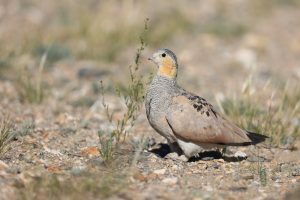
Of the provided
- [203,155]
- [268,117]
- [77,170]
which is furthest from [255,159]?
[77,170]

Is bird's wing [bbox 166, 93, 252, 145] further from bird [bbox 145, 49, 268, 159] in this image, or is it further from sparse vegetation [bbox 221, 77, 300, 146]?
sparse vegetation [bbox 221, 77, 300, 146]

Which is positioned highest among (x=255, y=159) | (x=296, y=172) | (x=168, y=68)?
(x=168, y=68)

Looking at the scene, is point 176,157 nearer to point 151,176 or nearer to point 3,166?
point 151,176

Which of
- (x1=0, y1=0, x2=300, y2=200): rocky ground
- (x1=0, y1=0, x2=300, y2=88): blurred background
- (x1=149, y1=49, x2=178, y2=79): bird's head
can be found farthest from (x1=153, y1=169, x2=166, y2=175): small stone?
(x1=0, y1=0, x2=300, y2=88): blurred background

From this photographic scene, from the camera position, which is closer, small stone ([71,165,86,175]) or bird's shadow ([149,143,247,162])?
small stone ([71,165,86,175])

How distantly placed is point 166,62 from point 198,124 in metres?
0.77

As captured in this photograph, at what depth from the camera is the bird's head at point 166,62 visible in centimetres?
651

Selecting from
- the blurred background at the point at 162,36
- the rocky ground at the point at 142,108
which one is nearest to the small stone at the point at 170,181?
the rocky ground at the point at 142,108

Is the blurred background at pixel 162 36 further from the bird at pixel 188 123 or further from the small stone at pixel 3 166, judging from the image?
the small stone at pixel 3 166

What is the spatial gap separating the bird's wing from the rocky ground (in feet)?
0.89

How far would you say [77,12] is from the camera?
12516 mm

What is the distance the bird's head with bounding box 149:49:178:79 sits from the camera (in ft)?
21.4

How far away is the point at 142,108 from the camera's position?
28.9 feet

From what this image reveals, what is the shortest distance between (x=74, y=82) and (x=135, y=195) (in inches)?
196
